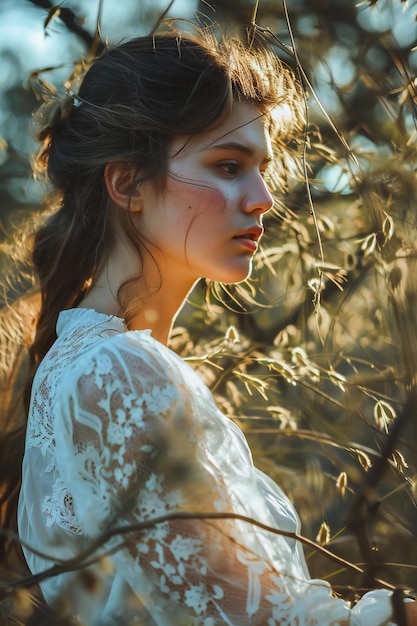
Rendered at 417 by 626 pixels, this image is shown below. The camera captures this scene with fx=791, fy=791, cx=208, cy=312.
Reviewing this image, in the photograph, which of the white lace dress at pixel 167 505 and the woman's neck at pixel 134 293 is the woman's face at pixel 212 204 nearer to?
the woman's neck at pixel 134 293

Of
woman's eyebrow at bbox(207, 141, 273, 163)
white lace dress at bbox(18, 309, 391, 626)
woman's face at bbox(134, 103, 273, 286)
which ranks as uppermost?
woman's eyebrow at bbox(207, 141, 273, 163)

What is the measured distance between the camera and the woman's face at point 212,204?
153cm

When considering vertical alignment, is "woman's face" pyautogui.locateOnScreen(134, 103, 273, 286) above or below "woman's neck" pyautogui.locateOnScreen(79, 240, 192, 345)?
above

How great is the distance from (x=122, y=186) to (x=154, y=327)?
305 mm

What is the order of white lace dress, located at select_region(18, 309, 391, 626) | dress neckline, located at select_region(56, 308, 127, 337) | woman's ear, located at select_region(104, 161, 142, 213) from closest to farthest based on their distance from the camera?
white lace dress, located at select_region(18, 309, 391, 626)
dress neckline, located at select_region(56, 308, 127, 337)
woman's ear, located at select_region(104, 161, 142, 213)

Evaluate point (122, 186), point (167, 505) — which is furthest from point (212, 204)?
point (167, 505)

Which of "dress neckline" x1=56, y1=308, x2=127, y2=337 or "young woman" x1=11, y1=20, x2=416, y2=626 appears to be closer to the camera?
"young woman" x1=11, y1=20, x2=416, y2=626

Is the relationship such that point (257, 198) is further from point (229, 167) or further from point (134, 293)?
point (134, 293)

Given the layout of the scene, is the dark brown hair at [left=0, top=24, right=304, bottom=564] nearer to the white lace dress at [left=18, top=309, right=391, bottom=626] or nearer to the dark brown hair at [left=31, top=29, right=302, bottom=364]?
the dark brown hair at [left=31, top=29, right=302, bottom=364]

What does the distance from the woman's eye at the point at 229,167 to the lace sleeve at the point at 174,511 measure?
1.64ft

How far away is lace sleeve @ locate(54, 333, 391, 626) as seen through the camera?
1050 mm

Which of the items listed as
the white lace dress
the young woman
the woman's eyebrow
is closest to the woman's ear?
the young woman

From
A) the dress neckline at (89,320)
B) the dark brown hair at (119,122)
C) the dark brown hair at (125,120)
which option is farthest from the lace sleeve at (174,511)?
the dark brown hair at (125,120)

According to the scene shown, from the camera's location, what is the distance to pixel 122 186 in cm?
164
